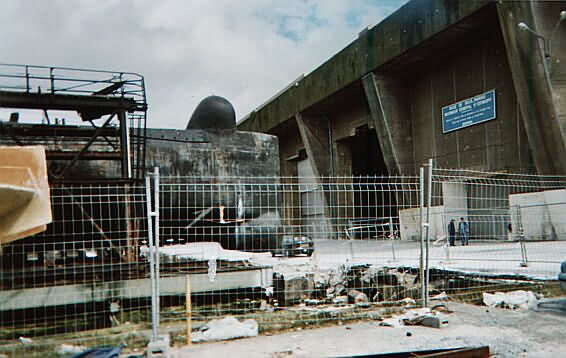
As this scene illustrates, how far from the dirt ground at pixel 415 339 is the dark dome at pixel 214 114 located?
1654 centimetres

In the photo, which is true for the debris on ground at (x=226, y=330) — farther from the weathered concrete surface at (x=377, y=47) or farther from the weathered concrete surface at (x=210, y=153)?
the weathered concrete surface at (x=377, y=47)

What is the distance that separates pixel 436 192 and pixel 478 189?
220 cm

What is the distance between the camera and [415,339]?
520 centimetres

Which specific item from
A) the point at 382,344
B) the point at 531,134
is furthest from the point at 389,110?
the point at 382,344

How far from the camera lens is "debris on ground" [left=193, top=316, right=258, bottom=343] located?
5602 millimetres

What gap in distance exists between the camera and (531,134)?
693 inches

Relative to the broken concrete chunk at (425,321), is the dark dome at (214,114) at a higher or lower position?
higher

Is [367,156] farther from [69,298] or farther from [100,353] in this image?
[100,353]

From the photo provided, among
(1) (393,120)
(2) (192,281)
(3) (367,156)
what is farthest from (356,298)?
(3) (367,156)

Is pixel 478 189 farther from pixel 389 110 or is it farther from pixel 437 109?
pixel 389 110

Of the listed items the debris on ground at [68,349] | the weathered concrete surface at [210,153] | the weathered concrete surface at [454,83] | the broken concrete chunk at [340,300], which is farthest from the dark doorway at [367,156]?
the debris on ground at [68,349]

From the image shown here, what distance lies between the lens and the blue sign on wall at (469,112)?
67.9 ft

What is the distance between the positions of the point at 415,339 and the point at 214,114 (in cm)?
1781

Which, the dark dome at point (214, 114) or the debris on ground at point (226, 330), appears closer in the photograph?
the debris on ground at point (226, 330)
